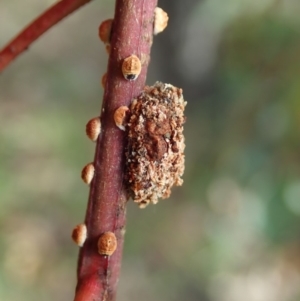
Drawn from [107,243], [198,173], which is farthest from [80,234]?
[198,173]

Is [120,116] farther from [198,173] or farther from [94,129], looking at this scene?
[198,173]

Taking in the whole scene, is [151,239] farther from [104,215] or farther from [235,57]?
[104,215]

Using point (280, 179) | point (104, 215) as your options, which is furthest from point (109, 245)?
point (280, 179)

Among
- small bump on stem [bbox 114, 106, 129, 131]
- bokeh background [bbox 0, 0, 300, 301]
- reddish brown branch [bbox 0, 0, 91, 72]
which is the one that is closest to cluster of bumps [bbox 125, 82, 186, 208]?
small bump on stem [bbox 114, 106, 129, 131]

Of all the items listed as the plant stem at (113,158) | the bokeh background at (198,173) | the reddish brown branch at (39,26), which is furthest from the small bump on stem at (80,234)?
the bokeh background at (198,173)

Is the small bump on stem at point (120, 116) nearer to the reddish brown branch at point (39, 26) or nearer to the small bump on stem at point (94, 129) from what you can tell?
the small bump on stem at point (94, 129)

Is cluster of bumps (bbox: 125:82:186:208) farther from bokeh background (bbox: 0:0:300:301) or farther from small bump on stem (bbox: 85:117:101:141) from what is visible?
bokeh background (bbox: 0:0:300:301)
